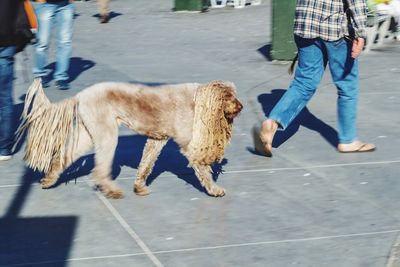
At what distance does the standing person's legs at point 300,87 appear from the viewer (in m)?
7.72

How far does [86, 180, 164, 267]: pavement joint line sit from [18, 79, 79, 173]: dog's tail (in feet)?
1.38

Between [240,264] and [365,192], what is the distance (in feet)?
5.92

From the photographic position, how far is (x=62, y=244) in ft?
18.9

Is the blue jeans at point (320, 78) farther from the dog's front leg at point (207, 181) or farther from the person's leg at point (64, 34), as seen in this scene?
the person's leg at point (64, 34)

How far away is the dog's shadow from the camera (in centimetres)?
728

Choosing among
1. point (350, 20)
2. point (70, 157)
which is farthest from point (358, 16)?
point (70, 157)

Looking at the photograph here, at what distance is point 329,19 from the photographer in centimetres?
745

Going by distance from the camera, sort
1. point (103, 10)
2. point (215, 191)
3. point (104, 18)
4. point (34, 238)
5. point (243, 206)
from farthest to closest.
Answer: point (104, 18)
point (103, 10)
point (215, 191)
point (243, 206)
point (34, 238)

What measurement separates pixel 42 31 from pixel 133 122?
14.4 ft

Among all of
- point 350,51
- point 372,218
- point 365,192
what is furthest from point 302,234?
point 350,51

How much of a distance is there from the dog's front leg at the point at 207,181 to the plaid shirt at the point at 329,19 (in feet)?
5.46

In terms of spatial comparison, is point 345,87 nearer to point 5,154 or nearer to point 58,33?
point 5,154

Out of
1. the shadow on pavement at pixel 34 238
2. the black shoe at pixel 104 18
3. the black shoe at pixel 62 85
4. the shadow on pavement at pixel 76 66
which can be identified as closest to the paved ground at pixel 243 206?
the shadow on pavement at pixel 34 238

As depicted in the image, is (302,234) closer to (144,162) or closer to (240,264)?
(240,264)
